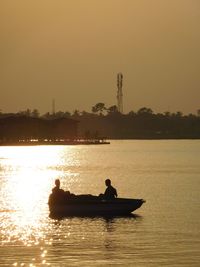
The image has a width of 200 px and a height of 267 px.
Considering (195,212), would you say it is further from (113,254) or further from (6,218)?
(113,254)

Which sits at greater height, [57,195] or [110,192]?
[110,192]

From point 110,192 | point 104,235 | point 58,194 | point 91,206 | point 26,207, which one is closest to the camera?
point 104,235

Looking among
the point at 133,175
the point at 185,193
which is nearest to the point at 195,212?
the point at 185,193

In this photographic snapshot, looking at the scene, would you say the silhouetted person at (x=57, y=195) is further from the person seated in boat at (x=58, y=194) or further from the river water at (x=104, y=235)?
the river water at (x=104, y=235)

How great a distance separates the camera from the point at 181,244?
38250mm

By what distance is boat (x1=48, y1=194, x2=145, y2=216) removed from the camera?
151 feet

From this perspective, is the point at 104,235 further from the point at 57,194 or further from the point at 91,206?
the point at 57,194

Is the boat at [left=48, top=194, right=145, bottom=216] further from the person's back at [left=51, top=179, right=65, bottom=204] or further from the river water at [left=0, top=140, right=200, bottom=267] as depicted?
the river water at [left=0, top=140, right=200, bottom=267]

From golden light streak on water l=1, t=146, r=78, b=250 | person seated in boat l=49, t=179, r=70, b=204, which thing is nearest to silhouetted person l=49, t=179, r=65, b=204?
person seated in boat l=49, t=179, r=70, b=204

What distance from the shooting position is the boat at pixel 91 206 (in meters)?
46.1

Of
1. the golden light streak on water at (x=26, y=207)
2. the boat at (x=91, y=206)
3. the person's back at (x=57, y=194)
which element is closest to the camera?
the golden light streak on water at (x=26, y=207)

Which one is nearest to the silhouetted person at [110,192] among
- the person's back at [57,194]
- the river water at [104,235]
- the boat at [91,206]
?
the boat at [91,206]

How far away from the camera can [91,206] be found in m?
46.2

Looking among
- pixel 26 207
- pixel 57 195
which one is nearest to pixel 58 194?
pixel 57 195
